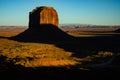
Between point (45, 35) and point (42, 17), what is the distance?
8147 millimetres

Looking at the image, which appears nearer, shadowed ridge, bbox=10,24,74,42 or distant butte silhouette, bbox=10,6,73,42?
shadowed ridge, bbox=10,24,74,42

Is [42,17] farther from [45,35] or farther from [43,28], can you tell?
[45,35]

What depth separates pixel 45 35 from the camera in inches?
2498

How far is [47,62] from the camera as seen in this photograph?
2709cm

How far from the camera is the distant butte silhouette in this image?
206 feet

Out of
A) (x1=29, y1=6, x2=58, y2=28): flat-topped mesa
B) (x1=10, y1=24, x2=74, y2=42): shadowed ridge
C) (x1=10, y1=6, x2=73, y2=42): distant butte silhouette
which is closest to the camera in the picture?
(x1=10, y1=24, x2=74, y2=42): shadowed ridge

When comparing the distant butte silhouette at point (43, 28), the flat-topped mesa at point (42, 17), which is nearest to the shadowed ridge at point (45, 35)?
the distant butte silhouette at point (43, 28)

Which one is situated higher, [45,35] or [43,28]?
[43,28]

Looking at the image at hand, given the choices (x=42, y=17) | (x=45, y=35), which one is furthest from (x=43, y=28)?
(x=42, y=17)

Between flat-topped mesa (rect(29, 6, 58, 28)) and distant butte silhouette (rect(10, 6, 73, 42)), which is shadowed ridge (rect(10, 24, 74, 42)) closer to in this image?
distant butte silhouette (rect(10, 6, 73, 42))

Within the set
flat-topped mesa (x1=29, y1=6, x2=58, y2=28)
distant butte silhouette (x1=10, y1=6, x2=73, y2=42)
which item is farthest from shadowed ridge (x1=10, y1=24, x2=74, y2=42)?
flat-topped mesa (x1=29, y1=6, x2=58, y2=28)

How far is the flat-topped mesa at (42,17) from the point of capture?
2682 inches

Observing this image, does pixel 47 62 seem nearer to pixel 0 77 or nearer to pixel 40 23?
pixel 0 77

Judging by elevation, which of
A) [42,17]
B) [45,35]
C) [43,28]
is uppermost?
[42,17]
